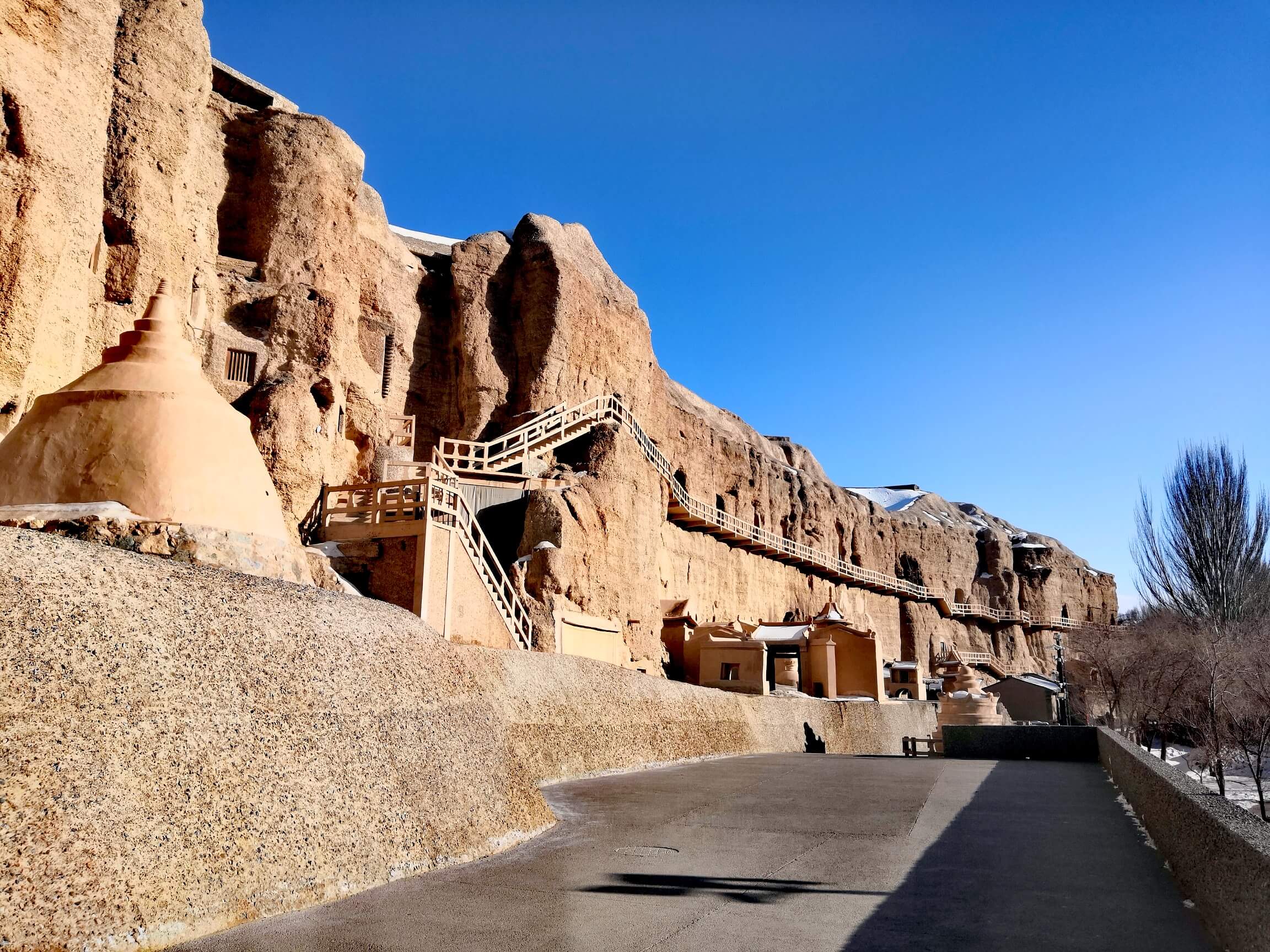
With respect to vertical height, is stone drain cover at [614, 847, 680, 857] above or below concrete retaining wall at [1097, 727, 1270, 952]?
below

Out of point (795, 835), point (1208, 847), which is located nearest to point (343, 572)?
point (795, 835)

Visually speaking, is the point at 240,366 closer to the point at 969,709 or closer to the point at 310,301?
the point at 310,301

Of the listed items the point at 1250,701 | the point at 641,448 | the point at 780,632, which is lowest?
the point at 1250,701

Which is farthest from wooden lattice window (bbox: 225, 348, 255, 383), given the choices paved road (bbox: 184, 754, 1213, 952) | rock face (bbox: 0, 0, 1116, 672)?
paved road (bbox: 184, 754, 1213, 952)

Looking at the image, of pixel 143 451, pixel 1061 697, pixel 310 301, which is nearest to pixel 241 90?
pixel 310 301

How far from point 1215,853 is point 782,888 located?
9.15ft

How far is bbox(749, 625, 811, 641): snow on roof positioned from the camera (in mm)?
34906

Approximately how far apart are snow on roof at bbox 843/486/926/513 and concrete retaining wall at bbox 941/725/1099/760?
197ft

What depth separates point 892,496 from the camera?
93.4m

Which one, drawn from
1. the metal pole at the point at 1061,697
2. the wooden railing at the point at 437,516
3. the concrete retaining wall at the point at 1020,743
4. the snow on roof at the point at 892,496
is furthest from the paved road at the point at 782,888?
the snow on roof at the point at 892,496

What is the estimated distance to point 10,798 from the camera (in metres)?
4.48

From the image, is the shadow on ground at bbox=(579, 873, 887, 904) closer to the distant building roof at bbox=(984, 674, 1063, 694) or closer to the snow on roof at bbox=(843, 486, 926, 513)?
the distant building roof at bbox=(984, 674, 1063, 694)

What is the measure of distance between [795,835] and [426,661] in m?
3.93

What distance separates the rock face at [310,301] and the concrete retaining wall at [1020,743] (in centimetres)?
1001
